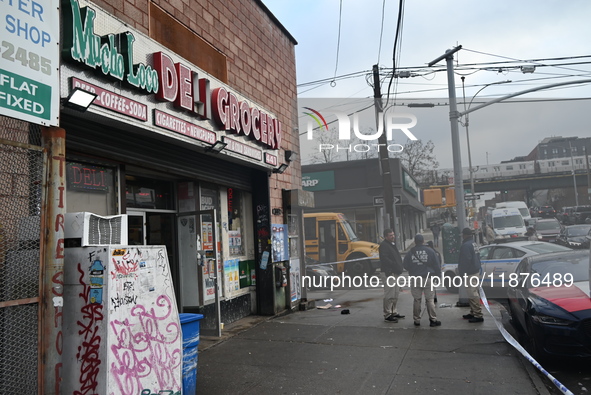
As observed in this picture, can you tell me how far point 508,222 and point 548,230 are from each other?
256 centimetres

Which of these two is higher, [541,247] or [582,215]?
[582,215]

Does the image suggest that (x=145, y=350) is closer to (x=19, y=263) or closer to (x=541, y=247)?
(x=19, y=263)

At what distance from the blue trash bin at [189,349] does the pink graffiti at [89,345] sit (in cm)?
97

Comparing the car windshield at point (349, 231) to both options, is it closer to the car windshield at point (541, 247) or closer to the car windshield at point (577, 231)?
the car windshield at point (541, 247)

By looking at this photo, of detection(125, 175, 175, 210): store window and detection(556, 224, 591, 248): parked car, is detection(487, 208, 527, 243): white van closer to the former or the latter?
detection(556, 224, 591, 248): parked car

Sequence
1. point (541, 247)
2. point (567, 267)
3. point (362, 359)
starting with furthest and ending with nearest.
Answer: point (541, 247) → point (567, 267) → point (362, 359)

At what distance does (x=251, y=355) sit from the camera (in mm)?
6969

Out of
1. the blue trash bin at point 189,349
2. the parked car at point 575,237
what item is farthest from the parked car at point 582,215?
the blue trash bin at point 189,349

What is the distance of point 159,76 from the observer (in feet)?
20.6

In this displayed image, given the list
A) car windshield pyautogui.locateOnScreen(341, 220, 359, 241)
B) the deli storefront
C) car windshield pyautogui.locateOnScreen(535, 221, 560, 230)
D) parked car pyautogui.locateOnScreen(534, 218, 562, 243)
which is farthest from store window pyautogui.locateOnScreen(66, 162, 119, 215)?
car windshield pyautogui.locateOnScreen(535, 221, 560, 230)

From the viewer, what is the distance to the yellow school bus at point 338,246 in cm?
1878

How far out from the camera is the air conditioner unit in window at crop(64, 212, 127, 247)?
4105 mm

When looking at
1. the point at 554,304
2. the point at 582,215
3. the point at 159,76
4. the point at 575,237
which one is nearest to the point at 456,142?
the point at 554,304

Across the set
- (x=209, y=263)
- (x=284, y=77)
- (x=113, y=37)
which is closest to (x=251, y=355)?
(x=209, y=263)
